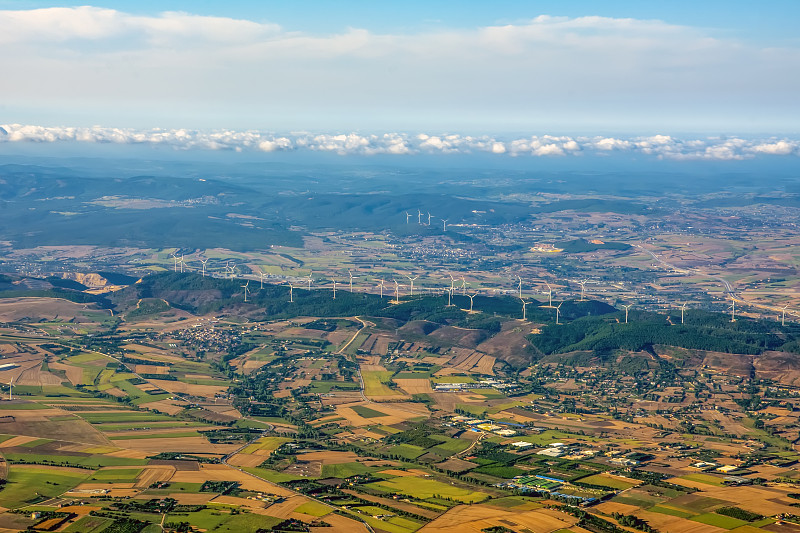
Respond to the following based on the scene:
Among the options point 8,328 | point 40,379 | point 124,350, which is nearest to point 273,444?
point 40,379

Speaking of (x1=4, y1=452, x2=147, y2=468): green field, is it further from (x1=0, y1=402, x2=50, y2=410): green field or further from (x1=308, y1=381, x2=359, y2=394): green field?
(x1=308, y1=381, x2=359, y2=394): green field

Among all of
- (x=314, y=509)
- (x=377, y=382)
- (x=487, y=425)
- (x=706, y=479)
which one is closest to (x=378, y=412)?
(x=487, y=425)

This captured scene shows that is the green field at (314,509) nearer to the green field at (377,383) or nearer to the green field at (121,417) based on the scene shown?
the green field at (121,417)

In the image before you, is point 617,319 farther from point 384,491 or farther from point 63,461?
point 63,461

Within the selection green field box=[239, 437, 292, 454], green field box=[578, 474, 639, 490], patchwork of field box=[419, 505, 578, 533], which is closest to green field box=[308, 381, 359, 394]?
green field box=[239, 437, 292, 454]

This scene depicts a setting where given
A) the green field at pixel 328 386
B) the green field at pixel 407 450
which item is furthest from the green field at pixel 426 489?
the green field at pixel 328 386

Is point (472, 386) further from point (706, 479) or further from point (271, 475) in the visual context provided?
point (706, 479)
